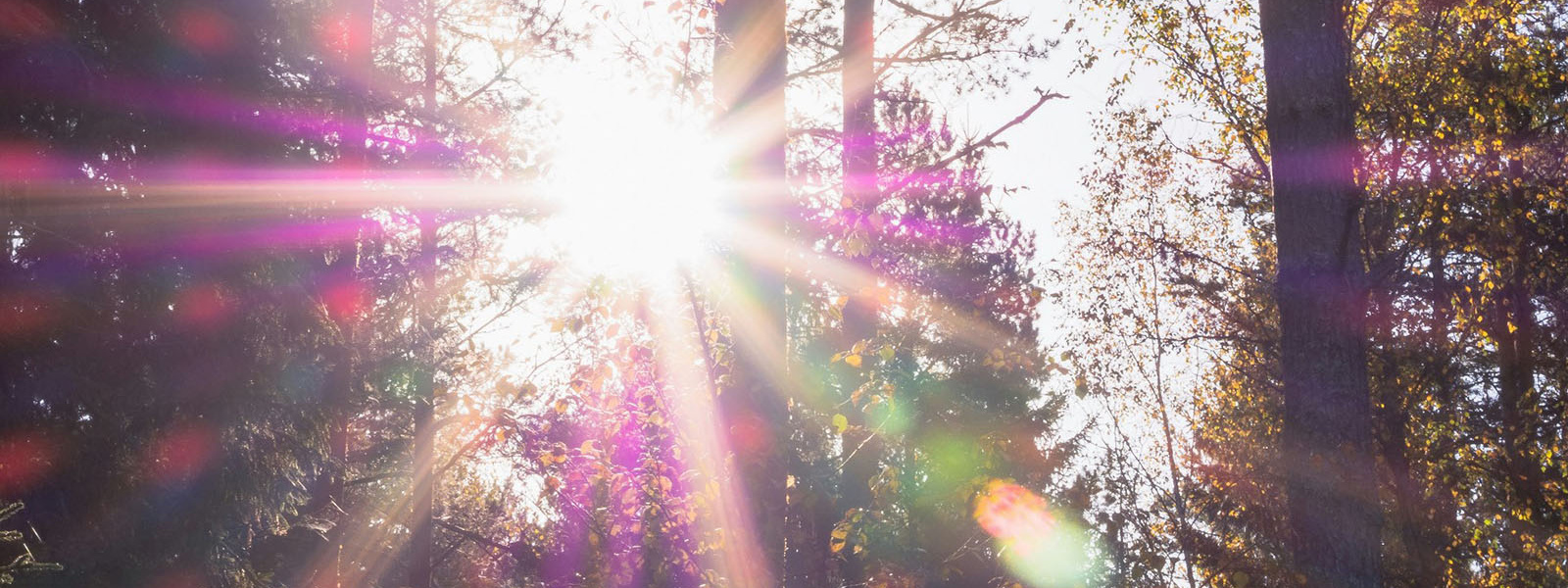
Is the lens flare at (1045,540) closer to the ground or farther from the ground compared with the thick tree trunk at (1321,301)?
closer to the ground

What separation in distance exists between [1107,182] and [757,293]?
781cm

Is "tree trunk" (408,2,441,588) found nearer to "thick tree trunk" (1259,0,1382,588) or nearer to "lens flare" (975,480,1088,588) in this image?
"thick tree trunk" (1259,0,1382,588)

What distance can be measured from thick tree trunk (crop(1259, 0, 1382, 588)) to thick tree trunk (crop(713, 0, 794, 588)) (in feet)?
8.22

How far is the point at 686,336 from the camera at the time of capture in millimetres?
4965

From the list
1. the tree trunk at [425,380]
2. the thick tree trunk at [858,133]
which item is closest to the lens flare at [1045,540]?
the thick tree trunk at [858,133]

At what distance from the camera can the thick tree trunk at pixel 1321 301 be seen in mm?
5160

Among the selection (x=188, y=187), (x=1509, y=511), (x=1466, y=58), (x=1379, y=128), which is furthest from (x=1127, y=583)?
(x=188, y=187)

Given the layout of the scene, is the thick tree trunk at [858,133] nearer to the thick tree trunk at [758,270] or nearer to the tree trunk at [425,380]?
the thick tree trunk at [758,270]

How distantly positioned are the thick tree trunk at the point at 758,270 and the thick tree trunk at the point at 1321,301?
2506 mm

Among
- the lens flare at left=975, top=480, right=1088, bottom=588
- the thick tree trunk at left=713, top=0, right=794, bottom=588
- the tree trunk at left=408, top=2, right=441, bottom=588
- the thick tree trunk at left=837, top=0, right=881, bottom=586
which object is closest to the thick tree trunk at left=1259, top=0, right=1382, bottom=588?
the thick tree trunk at left=713, top=0, right=794, bottom=588

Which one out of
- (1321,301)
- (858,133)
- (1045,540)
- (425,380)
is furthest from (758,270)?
(1045,540)

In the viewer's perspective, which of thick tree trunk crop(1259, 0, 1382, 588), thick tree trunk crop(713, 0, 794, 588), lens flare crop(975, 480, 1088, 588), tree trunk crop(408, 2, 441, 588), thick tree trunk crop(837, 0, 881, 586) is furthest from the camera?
lens flare crop(975, 480, 1088, 588)

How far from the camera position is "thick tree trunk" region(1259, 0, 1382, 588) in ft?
16.9

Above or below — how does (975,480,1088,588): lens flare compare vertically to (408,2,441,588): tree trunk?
below
